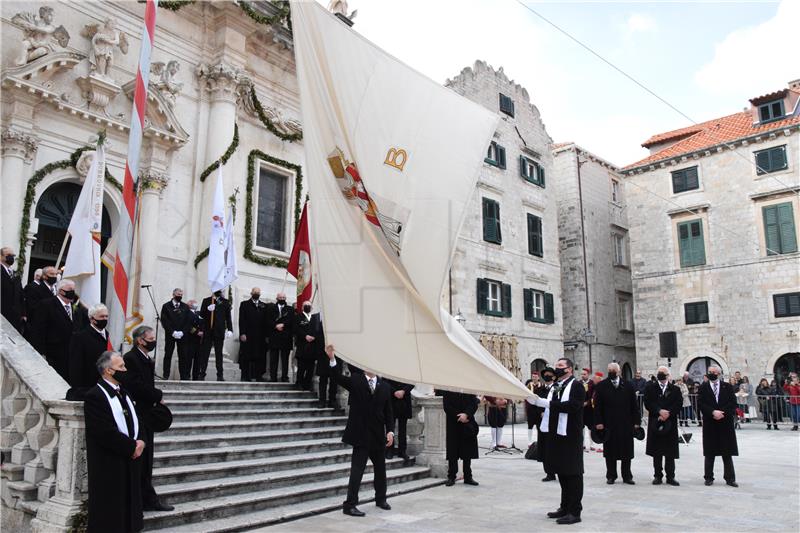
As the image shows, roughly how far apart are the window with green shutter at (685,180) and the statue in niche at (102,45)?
83.2ft

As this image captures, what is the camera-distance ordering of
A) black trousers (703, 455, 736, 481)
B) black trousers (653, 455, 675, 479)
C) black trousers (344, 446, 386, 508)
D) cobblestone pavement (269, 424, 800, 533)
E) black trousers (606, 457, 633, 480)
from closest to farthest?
cobblestone pavement (269, 424, 800, 533) → black trousers (344, 446, 386, 508) → black trousers (703, 455, 736, 481) → black trousers (653, 455, 675, 479) → black trousers (606, 457, 633, 480)

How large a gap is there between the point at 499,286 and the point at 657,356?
8.93 meters

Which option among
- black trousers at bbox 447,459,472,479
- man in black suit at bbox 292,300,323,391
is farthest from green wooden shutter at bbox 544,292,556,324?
black trousers at bbox 447,459,472,479

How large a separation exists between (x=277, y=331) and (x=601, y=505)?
6.99 m

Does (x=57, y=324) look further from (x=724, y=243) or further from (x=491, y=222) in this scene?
(x=724, y=243)

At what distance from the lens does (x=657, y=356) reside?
94.6ft

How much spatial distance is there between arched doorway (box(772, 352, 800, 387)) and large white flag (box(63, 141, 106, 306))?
26.3 metres

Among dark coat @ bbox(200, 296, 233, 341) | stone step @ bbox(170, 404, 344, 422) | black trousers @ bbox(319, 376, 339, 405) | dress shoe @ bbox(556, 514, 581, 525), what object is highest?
dark coat @ bbox(200, 296, 233, 341)

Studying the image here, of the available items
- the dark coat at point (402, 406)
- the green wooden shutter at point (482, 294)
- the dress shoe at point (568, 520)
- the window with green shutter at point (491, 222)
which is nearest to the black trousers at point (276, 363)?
the dark coat at point (402, 406)

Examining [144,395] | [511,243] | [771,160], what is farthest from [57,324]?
[771,160]

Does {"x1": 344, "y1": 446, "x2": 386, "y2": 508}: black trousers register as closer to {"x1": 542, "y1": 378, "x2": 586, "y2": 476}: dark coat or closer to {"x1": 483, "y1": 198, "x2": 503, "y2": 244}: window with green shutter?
{"x1": 542, "y1": 378, "x2": 586, "y2": 476}: dark coat

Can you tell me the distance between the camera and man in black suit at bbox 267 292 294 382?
41.1 feet

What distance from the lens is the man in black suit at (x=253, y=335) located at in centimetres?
1252

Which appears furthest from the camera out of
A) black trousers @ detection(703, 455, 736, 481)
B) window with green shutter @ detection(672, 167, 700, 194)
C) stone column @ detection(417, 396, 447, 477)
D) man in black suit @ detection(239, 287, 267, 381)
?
window with green shutter @ detection(672, 167, 700, 194)
